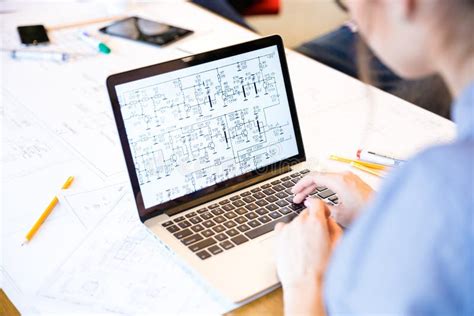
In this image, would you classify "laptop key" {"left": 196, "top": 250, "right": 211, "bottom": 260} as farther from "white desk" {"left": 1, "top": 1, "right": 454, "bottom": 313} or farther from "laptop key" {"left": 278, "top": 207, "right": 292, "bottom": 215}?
"laptop key" {"left": 278, "top": 207, "right": 292, "bottom": 215}

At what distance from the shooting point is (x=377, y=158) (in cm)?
110

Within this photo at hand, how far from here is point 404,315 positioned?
518 millimetres

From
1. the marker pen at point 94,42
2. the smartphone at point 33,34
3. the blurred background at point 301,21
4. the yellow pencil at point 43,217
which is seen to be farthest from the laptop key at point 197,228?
the blurred background at point 301,21

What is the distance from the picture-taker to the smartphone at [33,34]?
1.60 metres

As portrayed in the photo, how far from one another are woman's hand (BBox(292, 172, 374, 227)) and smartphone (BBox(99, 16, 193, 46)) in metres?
0.79

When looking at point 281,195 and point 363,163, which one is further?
point 363,163

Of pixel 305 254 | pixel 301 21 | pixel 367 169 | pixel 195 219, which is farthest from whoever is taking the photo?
pixel 301 21

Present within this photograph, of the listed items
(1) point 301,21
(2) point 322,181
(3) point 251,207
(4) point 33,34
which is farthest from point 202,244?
(1) point 301,21

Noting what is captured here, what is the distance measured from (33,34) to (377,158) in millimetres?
1050

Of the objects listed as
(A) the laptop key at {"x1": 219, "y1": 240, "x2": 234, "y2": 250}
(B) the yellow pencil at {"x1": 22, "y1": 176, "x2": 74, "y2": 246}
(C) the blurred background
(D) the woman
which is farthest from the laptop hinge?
(C) the blurred background

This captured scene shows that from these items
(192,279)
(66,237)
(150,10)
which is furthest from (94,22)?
(192,279)

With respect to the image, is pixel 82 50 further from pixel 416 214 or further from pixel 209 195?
pixel 416 214

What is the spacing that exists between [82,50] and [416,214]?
1.27m

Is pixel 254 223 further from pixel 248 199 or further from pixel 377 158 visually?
pixel 377 158
